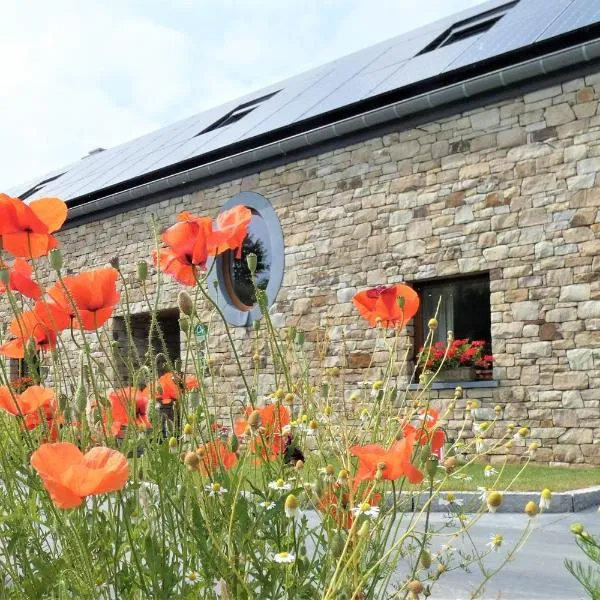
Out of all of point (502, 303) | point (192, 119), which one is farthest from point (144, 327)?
point (502, 303)

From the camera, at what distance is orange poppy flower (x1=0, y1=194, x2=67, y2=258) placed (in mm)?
1618

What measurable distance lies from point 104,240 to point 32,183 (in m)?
7.61

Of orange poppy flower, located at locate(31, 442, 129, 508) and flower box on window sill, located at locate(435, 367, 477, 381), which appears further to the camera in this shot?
flower box on window sill, located at locate(435, 367, 477, 381)

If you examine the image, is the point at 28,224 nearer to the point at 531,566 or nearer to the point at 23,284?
the point at 23,284

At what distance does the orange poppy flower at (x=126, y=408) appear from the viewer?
5.47ft

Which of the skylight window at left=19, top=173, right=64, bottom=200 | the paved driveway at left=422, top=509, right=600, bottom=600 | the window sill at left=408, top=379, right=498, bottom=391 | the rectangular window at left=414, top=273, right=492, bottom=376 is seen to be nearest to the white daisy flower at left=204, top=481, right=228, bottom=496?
the paved driveway at left=422, top=509, right=600, bottom=600

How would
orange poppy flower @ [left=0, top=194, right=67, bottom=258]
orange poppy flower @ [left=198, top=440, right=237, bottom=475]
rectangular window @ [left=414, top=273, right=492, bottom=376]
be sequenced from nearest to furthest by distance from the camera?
1. orange poppy flower @ [left=0, top=194, right=67, bottom=258]
2. orange poppy flower @ [left=198, top=440, right=237, bottom=475]
3. rectangular window @ [left=414, top=273, right=492, bottom=376]

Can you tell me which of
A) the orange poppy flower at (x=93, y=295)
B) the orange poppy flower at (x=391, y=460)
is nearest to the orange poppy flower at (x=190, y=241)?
the orange poppy flower at (x=93, y=295)

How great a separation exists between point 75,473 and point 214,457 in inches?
26.8

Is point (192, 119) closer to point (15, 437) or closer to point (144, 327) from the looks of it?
point (144, 327)

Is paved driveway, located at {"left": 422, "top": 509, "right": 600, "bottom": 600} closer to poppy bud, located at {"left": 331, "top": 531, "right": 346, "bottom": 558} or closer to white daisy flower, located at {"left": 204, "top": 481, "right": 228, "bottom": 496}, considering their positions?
white daisy flower, located at {"left": 204, "top": 481, "right": 228, "bottom": 496}

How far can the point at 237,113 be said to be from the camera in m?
13.7

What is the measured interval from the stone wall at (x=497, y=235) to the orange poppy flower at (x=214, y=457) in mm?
6210

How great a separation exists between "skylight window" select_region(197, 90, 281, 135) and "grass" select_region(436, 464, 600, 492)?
25.6 feet
